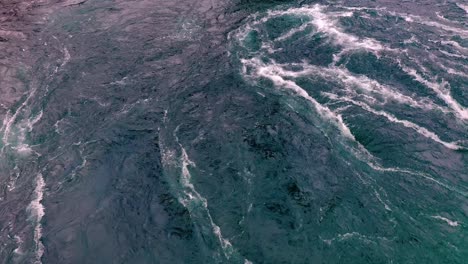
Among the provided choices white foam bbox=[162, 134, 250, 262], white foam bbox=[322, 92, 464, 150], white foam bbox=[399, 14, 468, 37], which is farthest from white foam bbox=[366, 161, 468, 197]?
white foam bbox=[399, 14, 468, 37]

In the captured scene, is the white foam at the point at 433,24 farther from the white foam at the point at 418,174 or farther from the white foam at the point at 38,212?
the white foam at the point at 38,212

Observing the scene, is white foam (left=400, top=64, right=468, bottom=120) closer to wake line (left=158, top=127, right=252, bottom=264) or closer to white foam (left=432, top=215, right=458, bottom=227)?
white foam (left=432, top=215, right=458, bottom=227)

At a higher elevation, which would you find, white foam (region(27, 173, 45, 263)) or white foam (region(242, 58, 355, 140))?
white foam (region(242, 58, 355, 140))

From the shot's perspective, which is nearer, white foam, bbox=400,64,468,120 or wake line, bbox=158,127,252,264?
wake line, bbox=158,127,252,264

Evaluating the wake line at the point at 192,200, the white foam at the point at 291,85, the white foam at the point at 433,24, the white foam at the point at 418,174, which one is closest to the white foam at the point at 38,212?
the wake line at the point at 192,200

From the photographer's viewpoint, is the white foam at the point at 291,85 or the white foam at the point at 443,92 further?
the white foam at the point at 443,92
